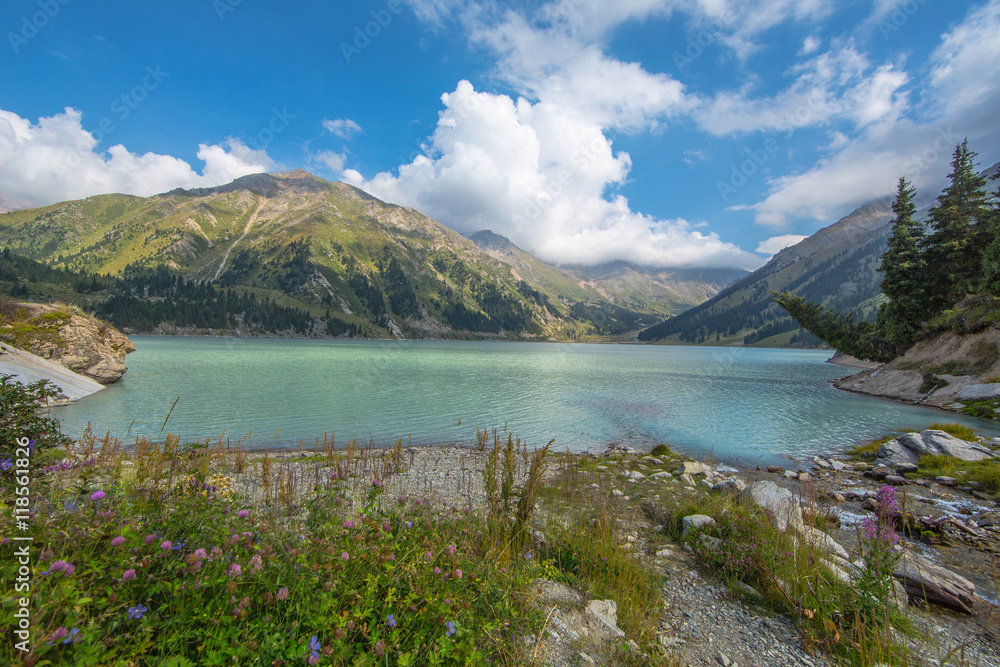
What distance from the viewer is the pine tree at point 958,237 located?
37812 mm

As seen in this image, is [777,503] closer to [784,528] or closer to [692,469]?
[784,528]

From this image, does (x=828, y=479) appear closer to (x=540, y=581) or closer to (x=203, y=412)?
(x=540, y=581)

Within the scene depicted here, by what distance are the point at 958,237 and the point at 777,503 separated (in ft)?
168

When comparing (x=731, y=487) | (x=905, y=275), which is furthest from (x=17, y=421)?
(x=905, y=275)

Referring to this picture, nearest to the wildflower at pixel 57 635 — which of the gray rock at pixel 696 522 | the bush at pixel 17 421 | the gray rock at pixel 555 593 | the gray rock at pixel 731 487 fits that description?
the gray rock at pixel 555 593

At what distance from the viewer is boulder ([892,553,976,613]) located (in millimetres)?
5754

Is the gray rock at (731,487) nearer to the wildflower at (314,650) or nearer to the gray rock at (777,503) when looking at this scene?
the gray rock at (777,503)

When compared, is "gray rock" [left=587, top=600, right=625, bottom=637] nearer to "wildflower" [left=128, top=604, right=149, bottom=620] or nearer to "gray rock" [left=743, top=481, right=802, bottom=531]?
"gray rock" [left=743, top=481, right=802, bottom=531]

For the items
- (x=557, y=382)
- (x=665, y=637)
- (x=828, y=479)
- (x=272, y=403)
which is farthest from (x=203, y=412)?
(x=557, y=382)

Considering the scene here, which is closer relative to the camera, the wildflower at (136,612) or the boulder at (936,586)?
the wildflower at (136,612)

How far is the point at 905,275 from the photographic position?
4175cm

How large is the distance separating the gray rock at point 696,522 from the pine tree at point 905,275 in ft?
166

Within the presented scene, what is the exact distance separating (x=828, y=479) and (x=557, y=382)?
123 ft

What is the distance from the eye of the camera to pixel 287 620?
3139 mm
